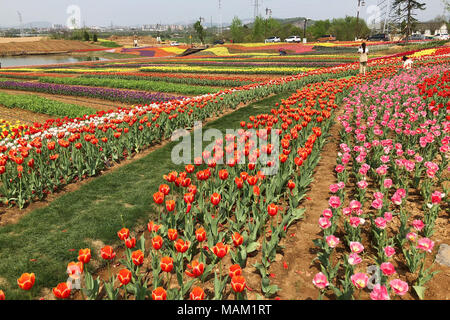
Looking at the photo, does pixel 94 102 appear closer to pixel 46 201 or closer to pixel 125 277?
pixel 46 201

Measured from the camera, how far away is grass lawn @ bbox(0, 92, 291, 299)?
422 cm

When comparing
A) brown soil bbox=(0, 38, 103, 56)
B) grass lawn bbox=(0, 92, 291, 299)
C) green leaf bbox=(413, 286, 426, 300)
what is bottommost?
grass lawn bbox=(0, 92, 291, 299)

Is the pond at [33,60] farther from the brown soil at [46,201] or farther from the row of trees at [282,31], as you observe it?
the brown soil at [46,201]

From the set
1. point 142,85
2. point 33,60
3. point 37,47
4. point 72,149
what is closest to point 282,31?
point 37,47

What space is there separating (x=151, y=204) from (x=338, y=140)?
5.33 m

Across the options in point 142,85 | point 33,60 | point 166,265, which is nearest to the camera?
point 166,265

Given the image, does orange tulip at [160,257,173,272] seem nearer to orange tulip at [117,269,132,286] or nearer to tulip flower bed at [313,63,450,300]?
orange tulip at [117,269,132,286]

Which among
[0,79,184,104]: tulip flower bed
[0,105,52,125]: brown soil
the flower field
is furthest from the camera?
[0,79,184,104]: tulip flower bed

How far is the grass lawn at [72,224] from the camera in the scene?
4.22 m

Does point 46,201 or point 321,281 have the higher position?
point 321,281

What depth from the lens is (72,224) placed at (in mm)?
5336

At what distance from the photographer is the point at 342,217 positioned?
4.82 metres

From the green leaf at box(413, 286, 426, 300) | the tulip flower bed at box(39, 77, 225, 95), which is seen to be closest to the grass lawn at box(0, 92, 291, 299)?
the green leaf at box(413, 286, 426, 300)

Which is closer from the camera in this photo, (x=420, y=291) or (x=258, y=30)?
(x=420, y=291)
